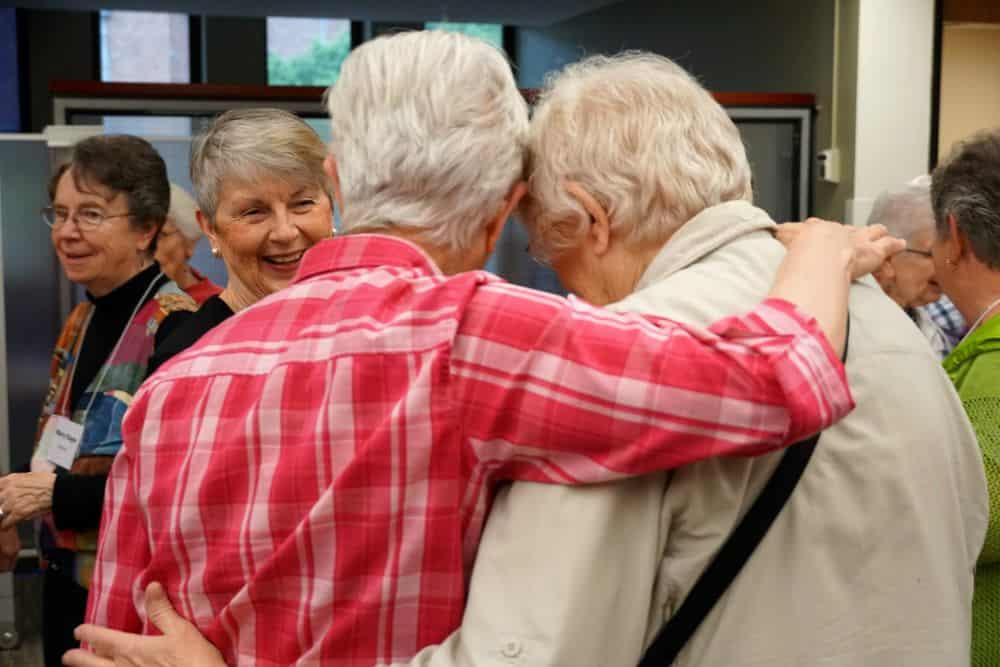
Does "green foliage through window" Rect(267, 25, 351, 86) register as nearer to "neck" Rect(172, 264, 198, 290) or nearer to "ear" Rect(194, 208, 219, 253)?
"neck" Rect(172, 264, 198, 290)

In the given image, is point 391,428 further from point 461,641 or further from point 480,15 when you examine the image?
point 480,15

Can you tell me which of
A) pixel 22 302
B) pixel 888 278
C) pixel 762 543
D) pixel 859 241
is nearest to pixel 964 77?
pixel 888 278

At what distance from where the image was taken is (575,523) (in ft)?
3.77

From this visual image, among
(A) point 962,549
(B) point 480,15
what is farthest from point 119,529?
(B) point 480,15

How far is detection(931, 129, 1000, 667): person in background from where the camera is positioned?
188 centimetres

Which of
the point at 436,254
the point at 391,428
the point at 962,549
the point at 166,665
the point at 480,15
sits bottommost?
the point at 166,665

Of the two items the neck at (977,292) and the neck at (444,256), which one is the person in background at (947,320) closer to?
the neck at (977,292)

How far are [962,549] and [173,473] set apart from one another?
2.82 feet

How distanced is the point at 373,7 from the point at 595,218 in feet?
27.9

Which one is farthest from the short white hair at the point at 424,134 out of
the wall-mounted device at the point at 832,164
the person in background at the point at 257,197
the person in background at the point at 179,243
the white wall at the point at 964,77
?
the white wall at the point at 964,77

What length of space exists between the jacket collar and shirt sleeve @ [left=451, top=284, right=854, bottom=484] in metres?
0.18

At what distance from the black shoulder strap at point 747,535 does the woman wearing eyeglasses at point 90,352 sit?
160 centimetres

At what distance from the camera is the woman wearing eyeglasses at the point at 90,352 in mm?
2535

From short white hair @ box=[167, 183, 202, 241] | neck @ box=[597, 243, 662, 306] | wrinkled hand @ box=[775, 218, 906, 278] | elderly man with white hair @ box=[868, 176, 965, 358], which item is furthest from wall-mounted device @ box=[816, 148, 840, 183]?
neck @ box=[597, 243, 662, 306]
